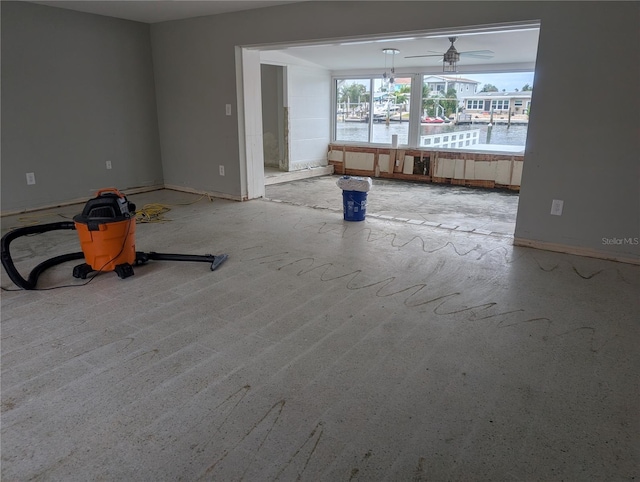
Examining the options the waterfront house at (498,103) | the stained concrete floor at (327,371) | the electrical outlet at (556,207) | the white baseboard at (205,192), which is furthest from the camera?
the waterfront house at (498,103)

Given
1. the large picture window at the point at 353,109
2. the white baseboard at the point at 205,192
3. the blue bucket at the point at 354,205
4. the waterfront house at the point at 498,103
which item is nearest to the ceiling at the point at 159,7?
the blue bucket at the point at 354,205

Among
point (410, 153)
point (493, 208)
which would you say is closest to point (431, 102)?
point (410, 153)

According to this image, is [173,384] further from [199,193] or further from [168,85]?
[168,85]

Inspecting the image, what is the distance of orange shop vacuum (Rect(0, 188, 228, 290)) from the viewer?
123 inches

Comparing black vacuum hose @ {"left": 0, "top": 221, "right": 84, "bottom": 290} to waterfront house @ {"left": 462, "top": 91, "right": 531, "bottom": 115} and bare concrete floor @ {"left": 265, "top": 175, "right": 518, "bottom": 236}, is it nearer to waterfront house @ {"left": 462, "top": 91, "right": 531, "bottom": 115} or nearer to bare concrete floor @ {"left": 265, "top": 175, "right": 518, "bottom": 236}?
bare concrete floor @ {"left": 265, "top": 175, "right": 518, "bottom": 236}

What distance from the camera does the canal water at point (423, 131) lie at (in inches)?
316

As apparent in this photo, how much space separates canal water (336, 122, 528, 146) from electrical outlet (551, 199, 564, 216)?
3891mm

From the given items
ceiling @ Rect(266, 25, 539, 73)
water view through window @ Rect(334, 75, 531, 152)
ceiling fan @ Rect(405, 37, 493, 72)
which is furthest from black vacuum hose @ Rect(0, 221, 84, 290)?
water view through window @ Rect(334, 75, 531, 152)

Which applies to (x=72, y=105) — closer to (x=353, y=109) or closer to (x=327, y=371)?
(x=327, y=371)

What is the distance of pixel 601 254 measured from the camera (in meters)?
3.85

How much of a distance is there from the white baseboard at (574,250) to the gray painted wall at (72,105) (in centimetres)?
534

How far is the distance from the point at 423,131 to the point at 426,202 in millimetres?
2810

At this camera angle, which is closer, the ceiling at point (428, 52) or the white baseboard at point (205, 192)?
the ceiling at point (428, 52)

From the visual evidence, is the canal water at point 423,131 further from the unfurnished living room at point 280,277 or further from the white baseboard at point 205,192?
the white baseboard at point 205,192
